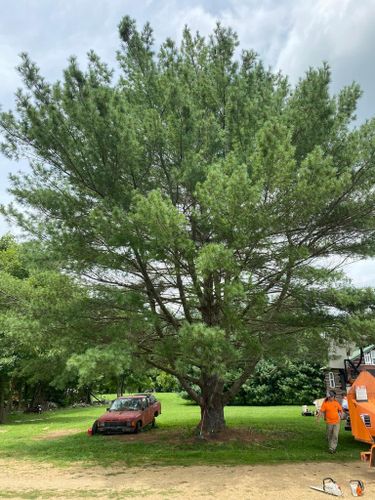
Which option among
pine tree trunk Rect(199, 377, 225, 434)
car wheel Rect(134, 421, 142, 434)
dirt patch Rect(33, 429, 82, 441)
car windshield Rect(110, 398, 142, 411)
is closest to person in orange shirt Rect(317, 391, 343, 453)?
pine tree trunk Rect(199, 377, 225, 434)

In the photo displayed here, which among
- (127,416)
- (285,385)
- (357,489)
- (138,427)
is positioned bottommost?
(357,489)

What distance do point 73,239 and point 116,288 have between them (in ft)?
6.77

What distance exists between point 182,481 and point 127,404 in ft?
31.0

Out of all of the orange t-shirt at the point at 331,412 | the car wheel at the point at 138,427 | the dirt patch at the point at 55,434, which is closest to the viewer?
the orange t-shirt at the point at 331,412

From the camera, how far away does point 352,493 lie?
693 centimetres

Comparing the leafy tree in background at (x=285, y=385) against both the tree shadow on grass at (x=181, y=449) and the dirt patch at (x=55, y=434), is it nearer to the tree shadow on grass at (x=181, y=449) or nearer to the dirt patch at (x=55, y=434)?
the dirt patch at (x=55, y=434)

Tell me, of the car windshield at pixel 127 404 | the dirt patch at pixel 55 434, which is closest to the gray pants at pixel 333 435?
the car windshield at pixel 127 404

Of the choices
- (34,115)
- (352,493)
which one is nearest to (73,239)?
(34,115)

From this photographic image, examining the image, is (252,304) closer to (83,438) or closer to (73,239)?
(73,239)

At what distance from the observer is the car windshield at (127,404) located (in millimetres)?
16650

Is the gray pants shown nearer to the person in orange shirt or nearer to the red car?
the person in orange shirt

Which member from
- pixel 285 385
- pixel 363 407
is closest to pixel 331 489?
pixel 363 407

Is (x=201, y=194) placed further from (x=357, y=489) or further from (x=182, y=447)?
(x=182, y=447)

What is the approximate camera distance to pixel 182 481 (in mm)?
8008
